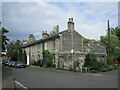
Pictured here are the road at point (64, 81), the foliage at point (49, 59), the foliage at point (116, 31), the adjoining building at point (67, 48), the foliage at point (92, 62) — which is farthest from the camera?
the foliage at point (116, 31)

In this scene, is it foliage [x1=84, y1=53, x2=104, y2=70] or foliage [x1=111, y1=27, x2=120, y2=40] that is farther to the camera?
foliage [x1=111, y1=27, x2=120, y2=40]

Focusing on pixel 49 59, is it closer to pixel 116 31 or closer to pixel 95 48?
pixel 95 48

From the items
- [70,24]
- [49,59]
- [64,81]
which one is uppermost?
[70,24]

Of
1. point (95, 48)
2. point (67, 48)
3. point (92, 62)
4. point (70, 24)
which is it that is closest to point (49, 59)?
point (67, 48)

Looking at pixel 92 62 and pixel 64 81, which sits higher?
pixel 92 62

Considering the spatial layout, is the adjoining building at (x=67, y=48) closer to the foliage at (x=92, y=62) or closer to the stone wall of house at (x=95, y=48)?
the stone wall of house at (x=95, y=48)

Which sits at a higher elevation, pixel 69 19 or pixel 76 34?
pixel 69 19

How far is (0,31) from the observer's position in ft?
80.9

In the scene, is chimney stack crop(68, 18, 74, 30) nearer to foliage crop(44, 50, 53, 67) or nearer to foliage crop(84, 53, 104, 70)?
foliage crop(44, 50, 53, 67)

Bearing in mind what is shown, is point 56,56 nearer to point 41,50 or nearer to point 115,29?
point 41,50

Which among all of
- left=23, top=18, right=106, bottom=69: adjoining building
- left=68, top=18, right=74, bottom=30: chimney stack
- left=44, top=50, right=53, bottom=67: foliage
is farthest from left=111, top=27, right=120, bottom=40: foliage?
left=44, top=50, right=53, bottom=67: foliage

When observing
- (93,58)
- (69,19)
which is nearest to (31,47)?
(69,19)

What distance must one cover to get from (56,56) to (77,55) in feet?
17.2

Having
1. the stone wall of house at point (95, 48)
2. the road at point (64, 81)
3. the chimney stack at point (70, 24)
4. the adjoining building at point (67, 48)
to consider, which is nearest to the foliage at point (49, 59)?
the adjoining building at point (67, 48)
